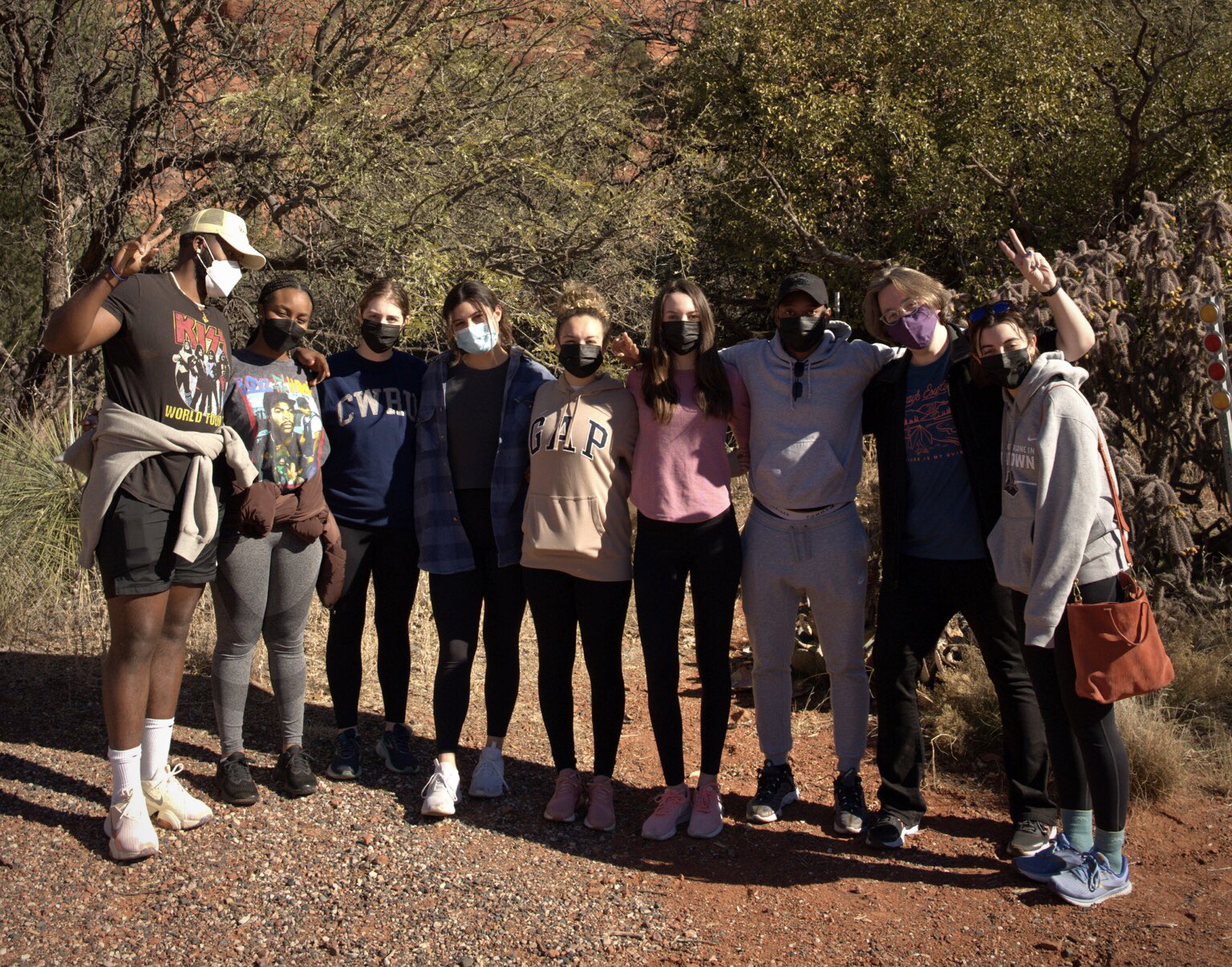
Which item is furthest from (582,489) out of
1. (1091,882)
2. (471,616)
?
(1091,882)

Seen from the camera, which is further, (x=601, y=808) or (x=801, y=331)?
(x=601, y=808)

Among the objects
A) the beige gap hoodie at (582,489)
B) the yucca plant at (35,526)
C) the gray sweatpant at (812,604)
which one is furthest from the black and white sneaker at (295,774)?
the yucca plant at (35,526)

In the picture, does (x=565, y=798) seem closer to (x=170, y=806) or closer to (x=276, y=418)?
(x=170, y=806)

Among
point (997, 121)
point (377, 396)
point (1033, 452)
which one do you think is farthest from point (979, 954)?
point (997, 121)

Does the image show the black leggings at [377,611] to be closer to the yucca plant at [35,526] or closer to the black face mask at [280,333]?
the black face mask at [280,333]

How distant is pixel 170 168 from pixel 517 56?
370 cm

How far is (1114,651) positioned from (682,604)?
1.47 m

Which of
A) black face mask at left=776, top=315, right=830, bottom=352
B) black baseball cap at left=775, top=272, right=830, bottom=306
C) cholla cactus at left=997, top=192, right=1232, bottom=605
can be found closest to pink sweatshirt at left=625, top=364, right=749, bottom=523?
black face mask at left=776, top=315, right=830, bottom=352

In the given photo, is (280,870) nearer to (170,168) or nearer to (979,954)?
(979,954)

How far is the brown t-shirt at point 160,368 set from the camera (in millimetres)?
3689

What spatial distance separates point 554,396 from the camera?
4.27m

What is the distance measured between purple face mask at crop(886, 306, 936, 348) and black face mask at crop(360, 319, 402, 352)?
6.54 ft

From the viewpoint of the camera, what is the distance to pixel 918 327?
3.93 metres

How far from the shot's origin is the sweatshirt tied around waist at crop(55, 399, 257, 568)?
146 inches
